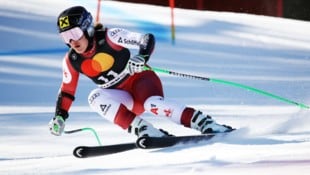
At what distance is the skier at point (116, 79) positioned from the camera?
305 centimetres

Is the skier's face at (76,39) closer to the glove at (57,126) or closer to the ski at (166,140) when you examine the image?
the glove at (57,126)

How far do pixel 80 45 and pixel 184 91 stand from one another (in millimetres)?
1073

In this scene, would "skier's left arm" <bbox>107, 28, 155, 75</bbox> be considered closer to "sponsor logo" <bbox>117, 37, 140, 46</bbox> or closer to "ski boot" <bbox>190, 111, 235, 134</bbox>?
"sponsor logo" <bbox>117, 37, 140, 46</bbox>

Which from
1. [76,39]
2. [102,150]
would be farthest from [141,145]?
[76,39]

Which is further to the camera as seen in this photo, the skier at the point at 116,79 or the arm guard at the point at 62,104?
the arm guard at the point at 62,104

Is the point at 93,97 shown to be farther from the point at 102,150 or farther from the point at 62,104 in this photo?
the point at 102,150

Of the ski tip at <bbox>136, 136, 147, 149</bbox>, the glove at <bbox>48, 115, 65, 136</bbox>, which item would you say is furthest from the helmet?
the ski tip at <bbox>136, 136, 147, 149</bbox>

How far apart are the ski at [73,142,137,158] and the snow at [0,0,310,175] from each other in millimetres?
28

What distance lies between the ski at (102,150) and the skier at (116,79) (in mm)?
119

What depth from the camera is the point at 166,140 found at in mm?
2945

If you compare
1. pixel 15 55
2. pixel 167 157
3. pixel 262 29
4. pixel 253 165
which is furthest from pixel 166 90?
pixel 262 29

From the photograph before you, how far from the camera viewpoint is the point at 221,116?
3.75 meters

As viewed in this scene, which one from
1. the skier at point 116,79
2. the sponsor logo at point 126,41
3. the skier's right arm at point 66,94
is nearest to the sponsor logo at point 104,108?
the skier at point 116,79

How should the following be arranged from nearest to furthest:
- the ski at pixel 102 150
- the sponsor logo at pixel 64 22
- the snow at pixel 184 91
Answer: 1. the snow at pixel 184 91
2. the ski at pixel 102 150
3. the sponsor logo at pixel 64 22
